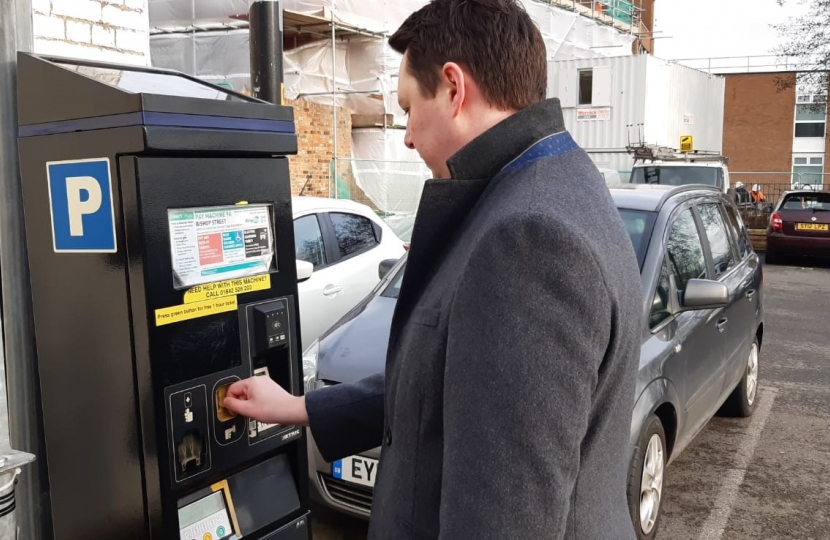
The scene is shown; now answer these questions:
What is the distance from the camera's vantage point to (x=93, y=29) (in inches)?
107

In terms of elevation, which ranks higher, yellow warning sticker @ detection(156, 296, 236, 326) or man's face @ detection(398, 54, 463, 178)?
man's face @ detection(398, 54, 463, 178)

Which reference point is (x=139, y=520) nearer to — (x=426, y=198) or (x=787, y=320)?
(x=426, y=198)

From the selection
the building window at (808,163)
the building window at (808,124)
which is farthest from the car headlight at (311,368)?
the building window at (808,124)

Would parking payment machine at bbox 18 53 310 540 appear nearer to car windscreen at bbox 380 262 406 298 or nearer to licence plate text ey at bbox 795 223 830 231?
car windscreen at bbox 380 262 406 298

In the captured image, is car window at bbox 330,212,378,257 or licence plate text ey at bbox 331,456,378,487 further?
car window at bbox 330,212,378,257

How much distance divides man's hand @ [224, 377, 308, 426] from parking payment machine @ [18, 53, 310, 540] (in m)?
0.04

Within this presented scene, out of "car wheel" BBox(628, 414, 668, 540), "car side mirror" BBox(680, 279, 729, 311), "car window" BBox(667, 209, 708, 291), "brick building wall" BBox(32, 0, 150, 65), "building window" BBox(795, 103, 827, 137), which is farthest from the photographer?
"building window" BBox(795, 103, 827, 137)

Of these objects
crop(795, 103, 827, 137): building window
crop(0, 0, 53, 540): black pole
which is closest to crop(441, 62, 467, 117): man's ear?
crop(0, 0, 53, 540): black pole

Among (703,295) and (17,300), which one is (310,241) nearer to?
(703,295)

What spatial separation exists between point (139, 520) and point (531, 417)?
111 cm

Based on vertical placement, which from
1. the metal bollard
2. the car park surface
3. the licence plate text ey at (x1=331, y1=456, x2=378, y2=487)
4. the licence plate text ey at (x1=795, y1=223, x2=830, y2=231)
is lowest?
the car park surface

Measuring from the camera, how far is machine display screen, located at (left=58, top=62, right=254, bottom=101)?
1761mm

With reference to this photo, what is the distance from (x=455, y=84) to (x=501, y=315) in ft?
1.43

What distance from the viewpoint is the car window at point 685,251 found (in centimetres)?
427
